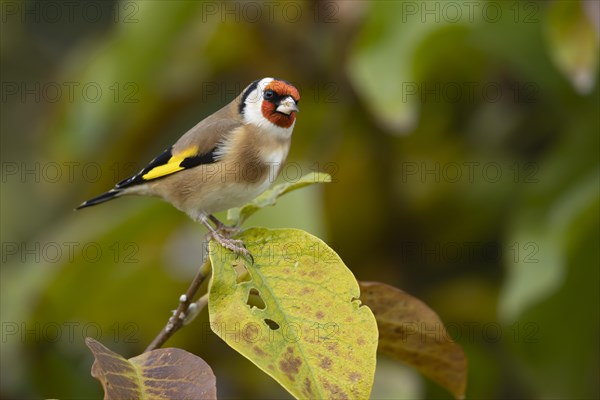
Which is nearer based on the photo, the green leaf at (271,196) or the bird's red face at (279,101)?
the green leaf at (271,196)

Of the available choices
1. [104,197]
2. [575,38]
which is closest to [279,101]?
[104,197]

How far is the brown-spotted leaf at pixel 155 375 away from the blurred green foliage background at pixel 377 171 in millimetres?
1074

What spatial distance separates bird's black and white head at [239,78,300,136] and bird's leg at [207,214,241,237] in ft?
0.70

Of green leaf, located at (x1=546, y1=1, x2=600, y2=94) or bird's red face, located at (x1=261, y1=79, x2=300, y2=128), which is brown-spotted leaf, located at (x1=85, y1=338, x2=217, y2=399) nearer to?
bird's red face, located at (x1=261, y1=79, x2=300, y2=128)

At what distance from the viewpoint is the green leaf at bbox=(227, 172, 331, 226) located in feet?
5.16

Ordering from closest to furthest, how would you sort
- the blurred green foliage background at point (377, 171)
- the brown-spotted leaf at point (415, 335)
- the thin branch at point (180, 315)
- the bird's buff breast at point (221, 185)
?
the thin branch at point (180, 315)
the brown-spotted leaf at point (415, 335)
the bird's buff breast at point (221, 185)
the blurred green foliage background at point (377, 171)

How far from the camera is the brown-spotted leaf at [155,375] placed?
4.20 feet

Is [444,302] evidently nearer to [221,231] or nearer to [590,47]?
[590,47]

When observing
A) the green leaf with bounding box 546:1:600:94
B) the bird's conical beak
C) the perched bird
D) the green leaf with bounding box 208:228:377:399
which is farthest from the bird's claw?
the green leaf with bounding box 546:1:600:94

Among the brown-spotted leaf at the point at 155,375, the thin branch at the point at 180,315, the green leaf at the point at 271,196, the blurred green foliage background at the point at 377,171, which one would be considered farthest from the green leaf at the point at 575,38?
the brown-spotted leaf at the point at 155,375

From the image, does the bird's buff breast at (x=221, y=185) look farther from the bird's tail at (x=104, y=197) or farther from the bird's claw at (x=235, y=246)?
the bird's claw at (x=235, y=246)

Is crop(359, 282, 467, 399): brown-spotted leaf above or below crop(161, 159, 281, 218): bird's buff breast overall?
below

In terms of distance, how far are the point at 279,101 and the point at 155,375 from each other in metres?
0.70

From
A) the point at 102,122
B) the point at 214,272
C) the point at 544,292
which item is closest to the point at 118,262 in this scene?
the point at 102,122
